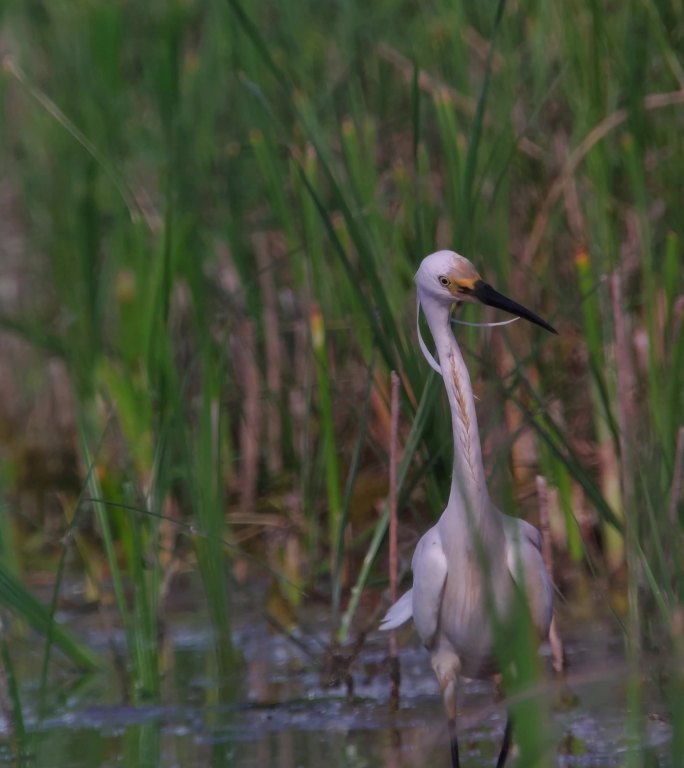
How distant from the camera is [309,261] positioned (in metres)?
3.80

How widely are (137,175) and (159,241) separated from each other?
42.5 inches

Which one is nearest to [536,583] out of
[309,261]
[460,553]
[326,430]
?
[460,553]

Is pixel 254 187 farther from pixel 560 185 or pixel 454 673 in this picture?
pixel 454 673

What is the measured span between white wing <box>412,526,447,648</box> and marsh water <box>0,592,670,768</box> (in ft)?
0.65

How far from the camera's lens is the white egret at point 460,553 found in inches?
108

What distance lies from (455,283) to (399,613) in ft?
2.18

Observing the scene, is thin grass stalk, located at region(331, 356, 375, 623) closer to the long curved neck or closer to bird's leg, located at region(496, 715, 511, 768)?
the long curved neck

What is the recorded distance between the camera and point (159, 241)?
12.0 ft

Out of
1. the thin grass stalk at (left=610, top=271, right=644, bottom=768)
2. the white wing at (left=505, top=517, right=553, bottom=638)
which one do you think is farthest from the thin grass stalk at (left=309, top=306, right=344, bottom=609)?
the thin grass stalk at (left=610, top=271, right=644, bottom=768)

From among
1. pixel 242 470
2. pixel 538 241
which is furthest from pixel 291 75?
pixel 242 470

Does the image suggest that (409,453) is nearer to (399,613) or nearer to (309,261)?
(399,613)

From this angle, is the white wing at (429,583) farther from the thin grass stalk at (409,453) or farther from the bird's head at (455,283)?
the bird's head at (455,283)

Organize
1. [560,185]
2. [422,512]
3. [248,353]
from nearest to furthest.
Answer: [560,185], [422,512], [248,353]

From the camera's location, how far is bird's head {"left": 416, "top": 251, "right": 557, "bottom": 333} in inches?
111
